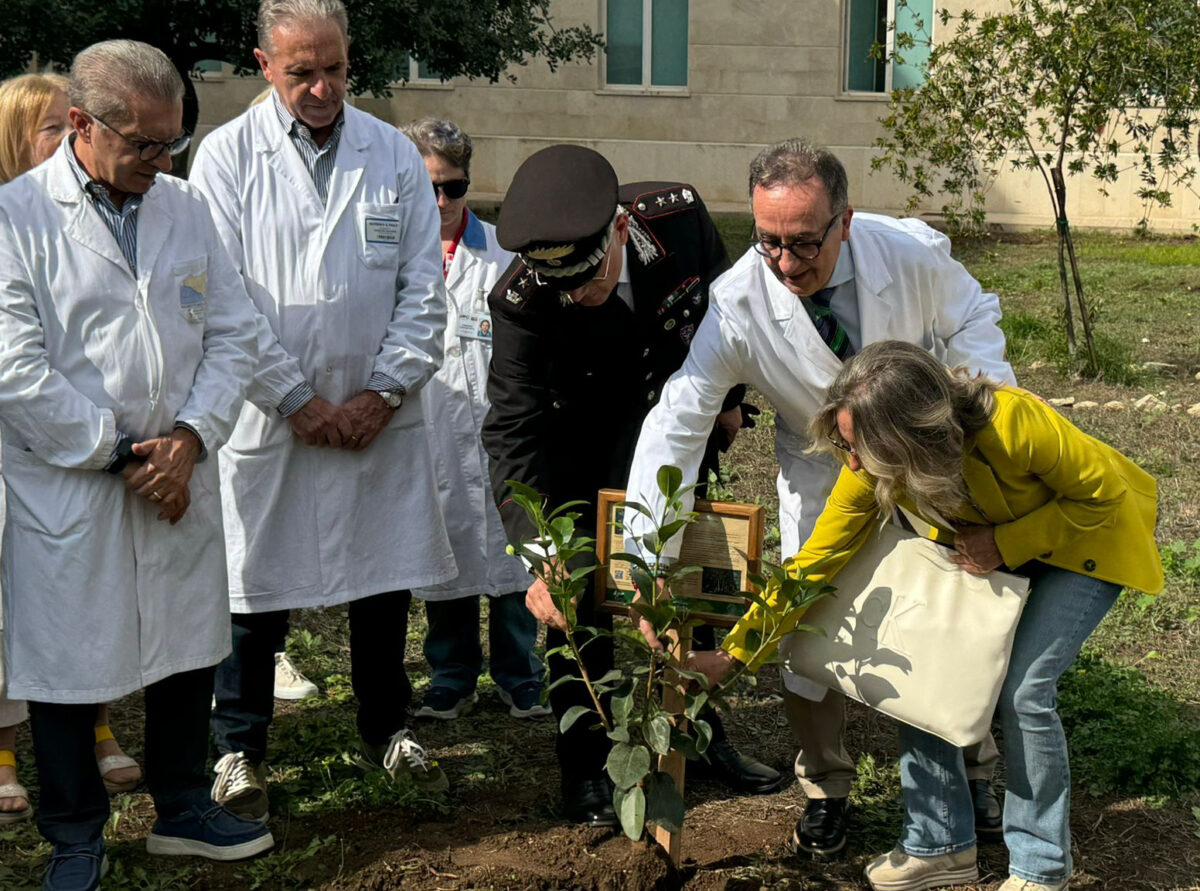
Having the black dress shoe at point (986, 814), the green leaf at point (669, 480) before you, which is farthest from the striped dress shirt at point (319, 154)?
the black dress shoe at point (986, 814)

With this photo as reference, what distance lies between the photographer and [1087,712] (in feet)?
14.6

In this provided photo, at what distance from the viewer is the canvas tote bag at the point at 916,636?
3156 millimetres

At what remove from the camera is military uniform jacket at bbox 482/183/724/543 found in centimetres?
362

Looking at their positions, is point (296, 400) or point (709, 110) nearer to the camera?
point (296, 400)

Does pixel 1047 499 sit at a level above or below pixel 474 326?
below

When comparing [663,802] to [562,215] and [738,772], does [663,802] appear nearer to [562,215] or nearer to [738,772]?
[738,772]

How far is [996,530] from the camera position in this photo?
3133mm

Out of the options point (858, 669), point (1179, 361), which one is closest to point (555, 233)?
point (858, 669)

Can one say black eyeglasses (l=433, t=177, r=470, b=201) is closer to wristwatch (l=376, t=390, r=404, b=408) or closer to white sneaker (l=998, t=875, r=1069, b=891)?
wristwatch (l=376, t=390, r=404, b=408)

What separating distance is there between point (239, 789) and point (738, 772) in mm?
1460

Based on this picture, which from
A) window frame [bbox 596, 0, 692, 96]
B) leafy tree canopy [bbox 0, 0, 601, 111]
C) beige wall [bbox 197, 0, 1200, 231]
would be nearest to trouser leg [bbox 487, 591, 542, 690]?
leafy tree canopy [bbox 0, 0, 601, 111]

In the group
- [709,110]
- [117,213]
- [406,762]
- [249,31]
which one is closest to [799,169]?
[117,213]

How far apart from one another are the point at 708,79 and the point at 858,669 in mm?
16180

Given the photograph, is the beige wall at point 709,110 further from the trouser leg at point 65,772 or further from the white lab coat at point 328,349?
the trouser leg at point 65,772
